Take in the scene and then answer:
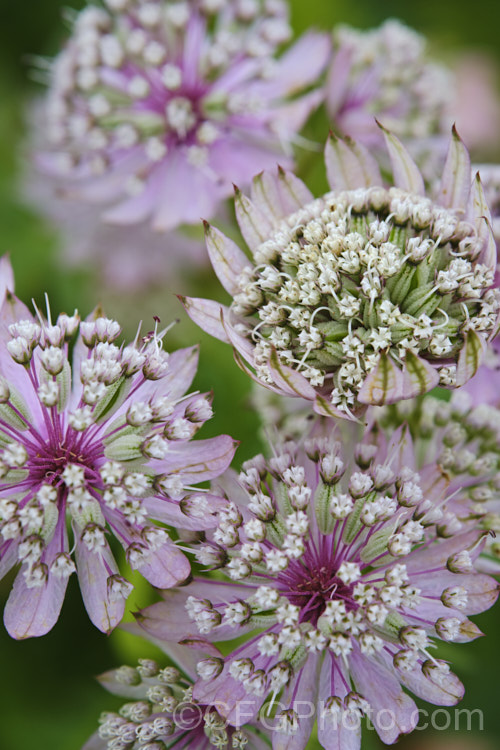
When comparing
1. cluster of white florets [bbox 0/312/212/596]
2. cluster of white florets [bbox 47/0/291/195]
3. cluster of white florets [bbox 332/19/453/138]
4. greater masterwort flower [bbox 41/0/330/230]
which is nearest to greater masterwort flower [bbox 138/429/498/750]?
cluster of white florets [bbox 0/312/212/596]

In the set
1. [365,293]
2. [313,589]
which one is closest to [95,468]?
[313,589]

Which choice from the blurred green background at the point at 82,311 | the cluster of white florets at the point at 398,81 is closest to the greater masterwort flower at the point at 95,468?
the blurred green background at the point at 82,311

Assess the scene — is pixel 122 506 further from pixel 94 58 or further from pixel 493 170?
pixel 94 58

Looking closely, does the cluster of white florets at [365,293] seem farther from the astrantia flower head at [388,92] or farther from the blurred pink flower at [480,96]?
the blurred pink flower at [480,96]

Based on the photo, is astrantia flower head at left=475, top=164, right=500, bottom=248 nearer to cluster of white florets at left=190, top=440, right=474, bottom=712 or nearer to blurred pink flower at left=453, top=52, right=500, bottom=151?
cluster of white florets at left=190, top=440, right=474, bottom=712

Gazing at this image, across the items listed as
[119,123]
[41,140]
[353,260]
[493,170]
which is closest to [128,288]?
[41,140]

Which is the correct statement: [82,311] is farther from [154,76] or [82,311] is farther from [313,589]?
[313,589]
